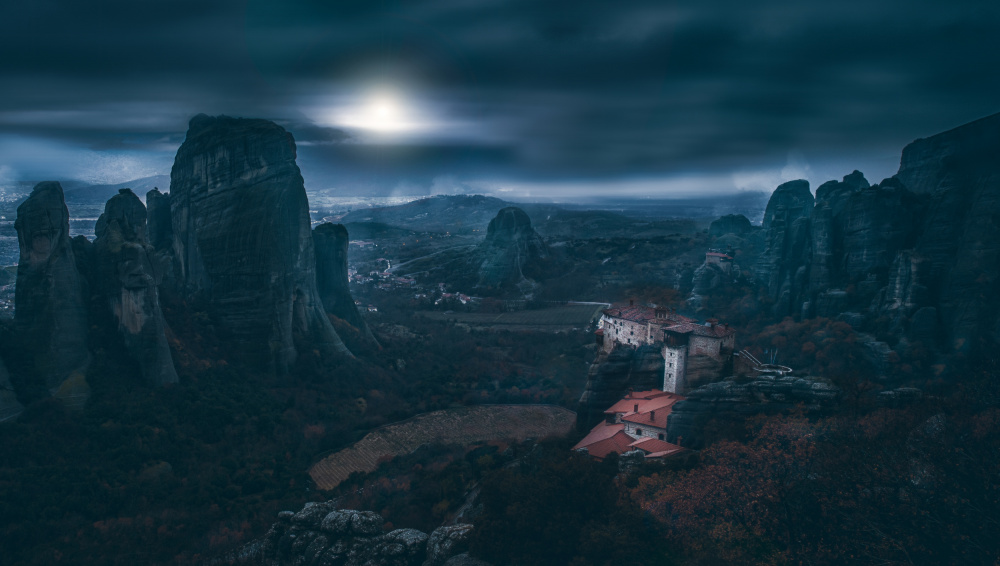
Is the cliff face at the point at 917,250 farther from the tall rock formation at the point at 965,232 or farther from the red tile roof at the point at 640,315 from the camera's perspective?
the red tile roof at the point at 640,315

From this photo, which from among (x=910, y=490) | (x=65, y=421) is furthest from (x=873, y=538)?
(x=65, y=421)

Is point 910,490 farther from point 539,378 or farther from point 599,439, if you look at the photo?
point 539,378

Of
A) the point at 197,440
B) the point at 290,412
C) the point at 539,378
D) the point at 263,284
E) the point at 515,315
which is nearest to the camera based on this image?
the point at 197,440

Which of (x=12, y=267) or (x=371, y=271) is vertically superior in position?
(x=12, y=267)

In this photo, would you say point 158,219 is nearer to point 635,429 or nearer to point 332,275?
point 332,275

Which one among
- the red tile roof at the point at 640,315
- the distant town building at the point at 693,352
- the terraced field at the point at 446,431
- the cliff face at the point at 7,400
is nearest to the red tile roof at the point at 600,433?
the terraced field at the point at 446,431

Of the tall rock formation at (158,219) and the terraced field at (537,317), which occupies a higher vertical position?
the tall rock formation at (158,219)

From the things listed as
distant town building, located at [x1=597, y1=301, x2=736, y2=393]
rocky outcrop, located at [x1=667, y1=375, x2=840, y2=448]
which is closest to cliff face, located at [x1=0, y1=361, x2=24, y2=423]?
rocky outcrop, located at [x1=667, y1=375, x2=840, y2=448]

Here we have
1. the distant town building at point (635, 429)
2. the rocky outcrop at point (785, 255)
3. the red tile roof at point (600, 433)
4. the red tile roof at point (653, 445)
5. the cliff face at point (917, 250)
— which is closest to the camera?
the red tile roof at point (653, 445)
